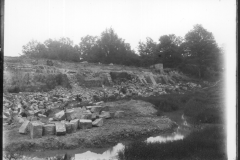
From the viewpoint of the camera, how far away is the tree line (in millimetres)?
24938

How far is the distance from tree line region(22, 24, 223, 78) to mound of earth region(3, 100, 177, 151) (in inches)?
714

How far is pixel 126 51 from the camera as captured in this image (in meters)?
31.0

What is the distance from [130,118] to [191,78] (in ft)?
66.1

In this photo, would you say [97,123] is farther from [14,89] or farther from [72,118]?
[14,89]

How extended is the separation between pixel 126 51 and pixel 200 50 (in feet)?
39.6

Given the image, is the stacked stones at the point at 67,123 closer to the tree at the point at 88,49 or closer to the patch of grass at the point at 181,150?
the patch of grass at the point at 181,150

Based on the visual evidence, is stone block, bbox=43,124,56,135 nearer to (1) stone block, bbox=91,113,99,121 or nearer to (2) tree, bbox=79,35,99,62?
(1) stone block, bbox=91,113,99,121

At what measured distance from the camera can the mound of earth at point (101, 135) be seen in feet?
17.5

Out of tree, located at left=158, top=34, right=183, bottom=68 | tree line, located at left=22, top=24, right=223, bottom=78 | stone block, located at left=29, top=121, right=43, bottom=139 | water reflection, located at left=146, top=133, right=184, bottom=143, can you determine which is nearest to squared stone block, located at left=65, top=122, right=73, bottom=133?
stone block, located at left=29, top=121, right=43, bottom=139

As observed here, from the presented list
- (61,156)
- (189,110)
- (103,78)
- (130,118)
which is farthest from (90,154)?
(103,78)

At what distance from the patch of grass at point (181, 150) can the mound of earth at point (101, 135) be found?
38.0 inches

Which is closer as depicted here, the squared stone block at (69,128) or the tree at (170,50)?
the squared stone block at (69,128)

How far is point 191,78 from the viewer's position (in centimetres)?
2583

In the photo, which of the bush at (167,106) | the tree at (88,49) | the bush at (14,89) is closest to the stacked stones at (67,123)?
the bush at (167,106)
